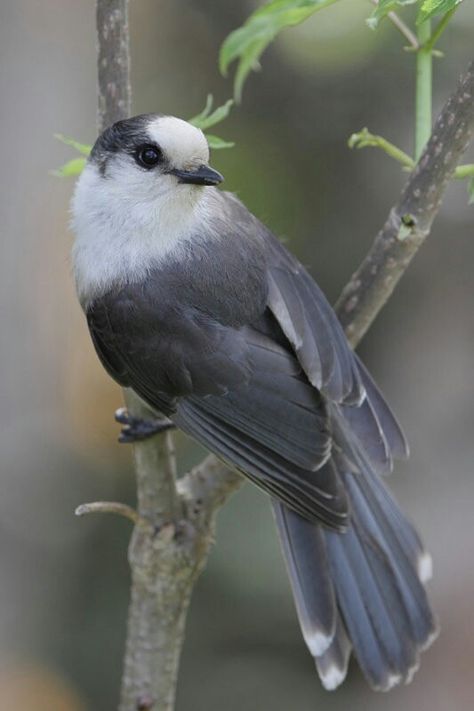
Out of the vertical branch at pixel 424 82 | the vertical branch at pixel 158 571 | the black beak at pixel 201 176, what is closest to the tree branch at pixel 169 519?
the vertical branch at pixel 158 571

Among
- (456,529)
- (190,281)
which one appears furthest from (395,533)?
(456,529)

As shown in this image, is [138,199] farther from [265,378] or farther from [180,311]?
[265,378]

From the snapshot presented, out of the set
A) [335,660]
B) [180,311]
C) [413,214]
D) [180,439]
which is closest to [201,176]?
[180,311]

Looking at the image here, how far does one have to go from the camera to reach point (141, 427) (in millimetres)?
2486

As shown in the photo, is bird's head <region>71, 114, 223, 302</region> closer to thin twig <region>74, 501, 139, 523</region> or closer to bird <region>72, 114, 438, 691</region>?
bird <region>72, 114, 438, 691</region>

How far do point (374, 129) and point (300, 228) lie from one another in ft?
1.54

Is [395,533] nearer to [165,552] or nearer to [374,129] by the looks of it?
[165,552]

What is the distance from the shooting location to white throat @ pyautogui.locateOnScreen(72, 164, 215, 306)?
2.67 meters

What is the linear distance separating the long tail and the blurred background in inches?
40.9

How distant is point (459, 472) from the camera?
173 inches

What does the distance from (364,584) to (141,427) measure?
669 mm

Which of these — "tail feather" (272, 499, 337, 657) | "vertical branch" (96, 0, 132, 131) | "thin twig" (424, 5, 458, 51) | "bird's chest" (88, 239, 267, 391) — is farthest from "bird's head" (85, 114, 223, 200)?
"tail feather" (272, 499, 337, 657)

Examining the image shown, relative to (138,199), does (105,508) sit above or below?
below

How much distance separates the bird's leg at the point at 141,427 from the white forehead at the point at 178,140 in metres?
0.54
